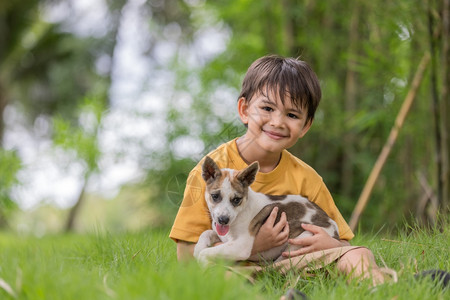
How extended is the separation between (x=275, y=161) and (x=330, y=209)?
321 millimetres

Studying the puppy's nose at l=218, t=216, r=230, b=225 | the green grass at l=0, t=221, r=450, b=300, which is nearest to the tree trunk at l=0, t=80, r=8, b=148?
the green grass at l=0, t=221, r=450, b=300

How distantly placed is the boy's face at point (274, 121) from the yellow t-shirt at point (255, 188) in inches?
5.2

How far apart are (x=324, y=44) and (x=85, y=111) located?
4000mm

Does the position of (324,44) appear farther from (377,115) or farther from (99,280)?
(99,280)

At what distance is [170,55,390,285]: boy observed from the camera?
192 centimetres

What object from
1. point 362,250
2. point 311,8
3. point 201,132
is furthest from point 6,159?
point 362,250

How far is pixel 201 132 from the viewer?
5.35 metres

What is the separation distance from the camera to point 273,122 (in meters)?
2.00

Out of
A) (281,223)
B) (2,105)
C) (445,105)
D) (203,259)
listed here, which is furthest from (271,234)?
(2,105)

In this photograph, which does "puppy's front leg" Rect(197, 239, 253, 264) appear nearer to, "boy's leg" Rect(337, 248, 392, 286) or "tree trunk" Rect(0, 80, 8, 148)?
"boy's leg" Rect(337, 248, 392, 286)

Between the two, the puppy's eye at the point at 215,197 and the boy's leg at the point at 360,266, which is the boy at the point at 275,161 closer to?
the boy's leg at the point at 360,266

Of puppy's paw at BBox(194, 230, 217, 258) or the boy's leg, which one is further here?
puppy's paw at BBox(194, 230, 217, 258)

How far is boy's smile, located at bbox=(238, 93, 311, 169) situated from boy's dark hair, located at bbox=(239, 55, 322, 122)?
3cm

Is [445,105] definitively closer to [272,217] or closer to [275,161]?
[275,161]
